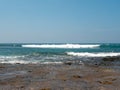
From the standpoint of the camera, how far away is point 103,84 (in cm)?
1284

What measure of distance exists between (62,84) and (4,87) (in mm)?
2577

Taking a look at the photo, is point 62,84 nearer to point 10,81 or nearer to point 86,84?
point 86,84

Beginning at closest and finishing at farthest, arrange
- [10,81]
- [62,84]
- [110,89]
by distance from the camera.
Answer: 1. [110,89]
2. [62,84]
3. [10,81]

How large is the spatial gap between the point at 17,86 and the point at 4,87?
0.56 meters

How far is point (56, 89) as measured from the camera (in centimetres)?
1158

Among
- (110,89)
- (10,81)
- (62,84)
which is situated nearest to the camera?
(110,89)

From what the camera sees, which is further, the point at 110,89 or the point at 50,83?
the point at 50,83

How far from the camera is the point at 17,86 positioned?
12.2m

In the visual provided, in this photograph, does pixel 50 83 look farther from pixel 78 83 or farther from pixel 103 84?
pixel 103 84

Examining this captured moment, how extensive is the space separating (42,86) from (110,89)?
289 cm

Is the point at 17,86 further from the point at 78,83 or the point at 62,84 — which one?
the point at 78,83

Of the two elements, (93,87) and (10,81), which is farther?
(10,81)

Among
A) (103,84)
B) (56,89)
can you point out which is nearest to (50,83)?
(56,89)

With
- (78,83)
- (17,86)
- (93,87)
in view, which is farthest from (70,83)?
(17,86)
